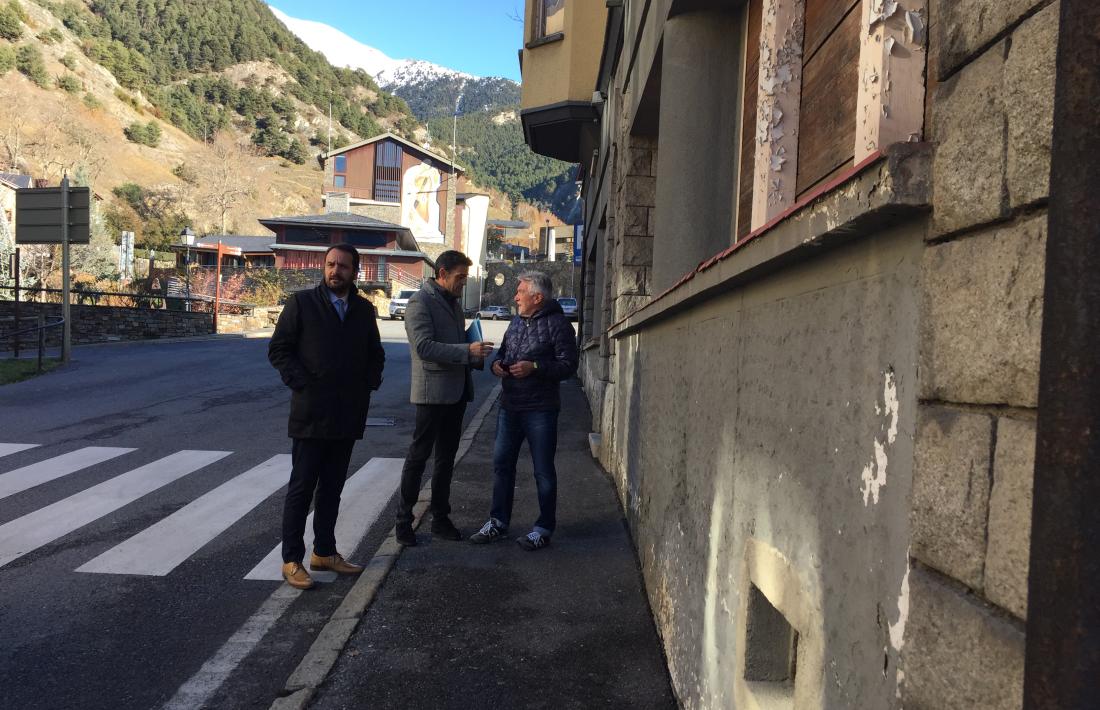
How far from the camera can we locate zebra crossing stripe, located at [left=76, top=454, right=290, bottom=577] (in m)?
5.02

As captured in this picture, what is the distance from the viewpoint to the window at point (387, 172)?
6919 centimetres

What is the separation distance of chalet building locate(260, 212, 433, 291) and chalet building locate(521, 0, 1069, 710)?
54919mm

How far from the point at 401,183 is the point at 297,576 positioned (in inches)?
2641

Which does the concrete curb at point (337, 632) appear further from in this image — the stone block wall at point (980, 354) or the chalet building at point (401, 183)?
the chalet building at point (401, 183)

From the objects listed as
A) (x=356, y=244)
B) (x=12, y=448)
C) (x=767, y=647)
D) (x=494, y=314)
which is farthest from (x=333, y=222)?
(x=767, y=647)

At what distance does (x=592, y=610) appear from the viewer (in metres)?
4.41

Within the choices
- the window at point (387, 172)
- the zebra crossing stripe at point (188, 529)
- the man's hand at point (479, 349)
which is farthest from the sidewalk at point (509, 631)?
the window at point (387, 172)

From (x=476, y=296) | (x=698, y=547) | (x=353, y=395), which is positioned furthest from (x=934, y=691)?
(x=476, y=296)

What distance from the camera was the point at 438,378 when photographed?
18.1 ft

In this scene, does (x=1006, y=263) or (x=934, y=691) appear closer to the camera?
(x=1006, y=263)

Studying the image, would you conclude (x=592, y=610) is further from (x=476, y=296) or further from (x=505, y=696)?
(x=476, y=296)

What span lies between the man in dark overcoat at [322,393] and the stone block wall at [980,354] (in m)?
3.72

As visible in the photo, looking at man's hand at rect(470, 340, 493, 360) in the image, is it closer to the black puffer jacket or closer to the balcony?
the black puffer jacket

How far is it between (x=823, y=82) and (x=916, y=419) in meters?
1.80
